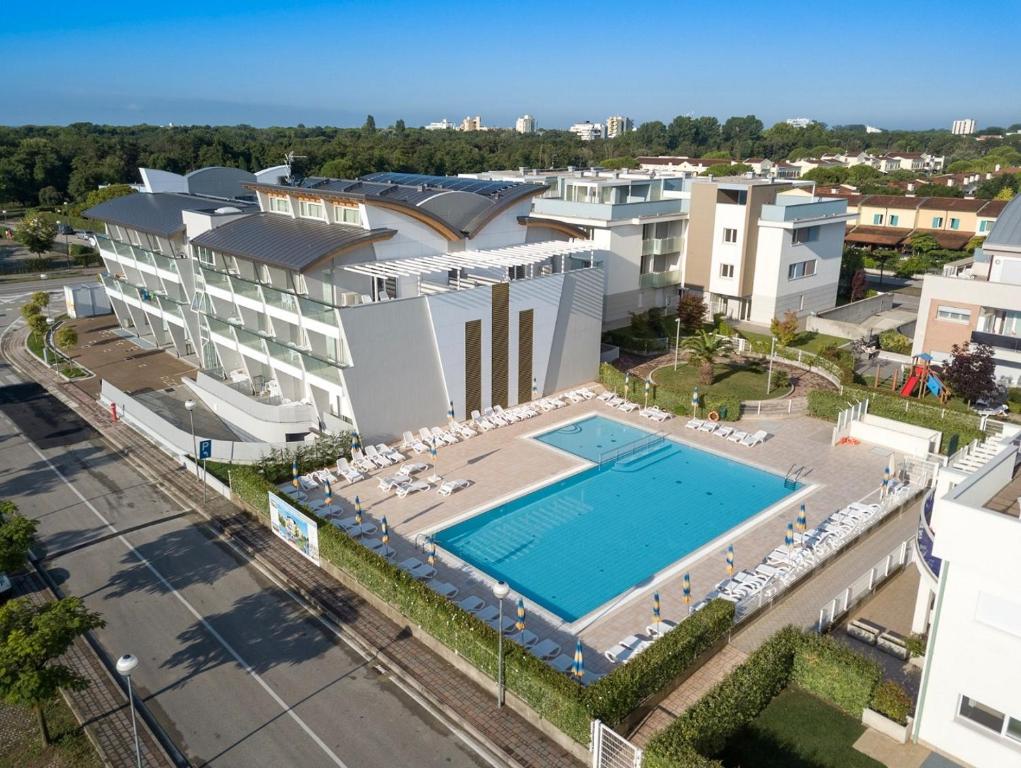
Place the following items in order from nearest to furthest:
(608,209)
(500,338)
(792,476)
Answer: (792,476), (500,338), (608,209)

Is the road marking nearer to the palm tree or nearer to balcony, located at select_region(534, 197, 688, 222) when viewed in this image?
the palm tree

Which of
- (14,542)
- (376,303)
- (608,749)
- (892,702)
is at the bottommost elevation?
(608,749)

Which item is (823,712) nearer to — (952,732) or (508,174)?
(952,732)

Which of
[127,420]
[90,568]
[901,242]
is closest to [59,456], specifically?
[127,420]

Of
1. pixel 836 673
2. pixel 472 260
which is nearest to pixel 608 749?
pixel 836 673

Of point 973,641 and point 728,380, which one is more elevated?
point 973,641

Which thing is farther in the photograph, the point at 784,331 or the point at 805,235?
the point at 805,235

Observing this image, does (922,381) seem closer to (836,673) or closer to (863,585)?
(863,585)

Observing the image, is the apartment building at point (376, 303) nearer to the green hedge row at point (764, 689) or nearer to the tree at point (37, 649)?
the tree at point (37, 649)
